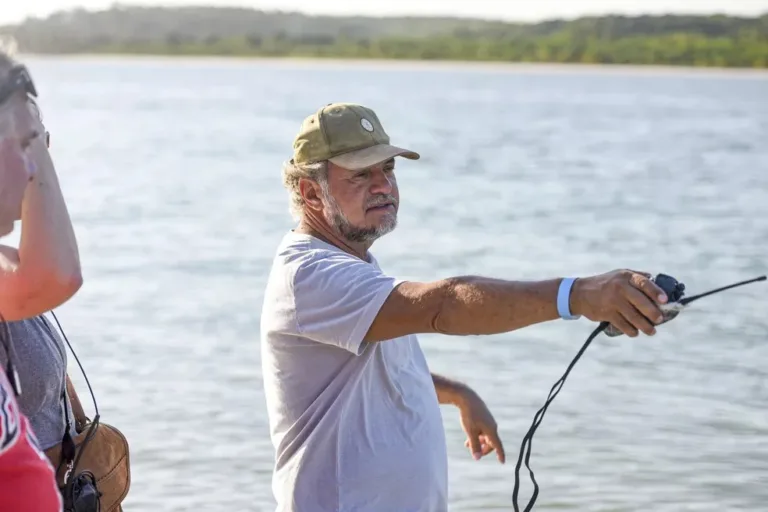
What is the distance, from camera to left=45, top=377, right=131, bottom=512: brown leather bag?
10.1 feet

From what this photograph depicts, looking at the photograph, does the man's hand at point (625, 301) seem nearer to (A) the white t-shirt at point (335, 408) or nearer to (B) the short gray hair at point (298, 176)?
(A) the white t-shirt at point (335, 408)

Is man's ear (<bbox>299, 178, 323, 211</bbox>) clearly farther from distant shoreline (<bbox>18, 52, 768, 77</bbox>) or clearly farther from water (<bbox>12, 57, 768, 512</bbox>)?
distant shoreline (<bbox>18, 52, 768, 77</bbox>)

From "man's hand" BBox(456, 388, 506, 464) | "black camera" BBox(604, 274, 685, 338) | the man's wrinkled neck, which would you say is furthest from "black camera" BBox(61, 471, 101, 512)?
"black camera" BBox(604, 274, 685, 338)

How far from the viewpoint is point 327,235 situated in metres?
3.50

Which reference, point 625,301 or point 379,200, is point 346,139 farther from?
point 625,301

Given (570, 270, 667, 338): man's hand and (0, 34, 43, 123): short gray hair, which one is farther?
(570, 270, 667, 338): man's hand

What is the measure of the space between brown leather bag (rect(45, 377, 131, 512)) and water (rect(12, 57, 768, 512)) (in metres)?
0.76

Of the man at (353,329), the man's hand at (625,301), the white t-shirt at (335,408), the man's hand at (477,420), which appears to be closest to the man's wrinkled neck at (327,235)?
the man at (353,329)

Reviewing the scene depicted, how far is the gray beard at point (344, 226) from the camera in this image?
346cm

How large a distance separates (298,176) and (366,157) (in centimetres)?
20

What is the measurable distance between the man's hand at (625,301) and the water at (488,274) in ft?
3.72

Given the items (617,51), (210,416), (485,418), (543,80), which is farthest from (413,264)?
(617,51)

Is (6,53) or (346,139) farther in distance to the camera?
(346,139)

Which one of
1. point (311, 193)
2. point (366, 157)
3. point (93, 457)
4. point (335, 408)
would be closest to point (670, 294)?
point (335, 408)
